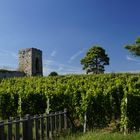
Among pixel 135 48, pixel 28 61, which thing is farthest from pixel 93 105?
pixel 28 61

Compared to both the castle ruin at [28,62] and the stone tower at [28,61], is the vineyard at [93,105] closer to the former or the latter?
the castle ruin at [28,62]

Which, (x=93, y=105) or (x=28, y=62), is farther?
(x=28, y=62)

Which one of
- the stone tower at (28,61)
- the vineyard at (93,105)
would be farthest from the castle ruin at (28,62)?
the vineyard at (93,105)

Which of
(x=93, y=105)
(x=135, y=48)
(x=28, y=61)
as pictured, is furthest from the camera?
(x=28, y=61)

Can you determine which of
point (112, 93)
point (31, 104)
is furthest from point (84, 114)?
point (31, 104)

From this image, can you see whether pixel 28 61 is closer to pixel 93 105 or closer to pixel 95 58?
pixel 95 58

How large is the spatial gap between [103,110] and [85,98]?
3.07 ft

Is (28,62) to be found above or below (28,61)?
below

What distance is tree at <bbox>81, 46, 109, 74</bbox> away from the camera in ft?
208

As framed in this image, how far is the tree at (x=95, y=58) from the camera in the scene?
6341 centimetres

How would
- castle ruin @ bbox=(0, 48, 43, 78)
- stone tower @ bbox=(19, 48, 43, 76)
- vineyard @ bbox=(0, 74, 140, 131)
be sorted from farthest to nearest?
stone tower @ bbox=(19, 48, 43, 76) < castle ruin @ bbox=(0, 48, 43, 78) < vineyard @ bbox=(0, 74, 140, 131)

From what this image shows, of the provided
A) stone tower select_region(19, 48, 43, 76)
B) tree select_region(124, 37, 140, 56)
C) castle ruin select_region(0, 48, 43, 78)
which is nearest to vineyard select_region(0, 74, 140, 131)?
tree select_region(124, 37, 140, 56)

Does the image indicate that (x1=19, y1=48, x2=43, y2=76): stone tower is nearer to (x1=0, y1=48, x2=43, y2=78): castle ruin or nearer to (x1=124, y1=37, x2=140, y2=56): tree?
(x1=0, y1=48, x2=43, y2=78): castle ruin

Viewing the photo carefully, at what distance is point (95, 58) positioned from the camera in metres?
63.9
